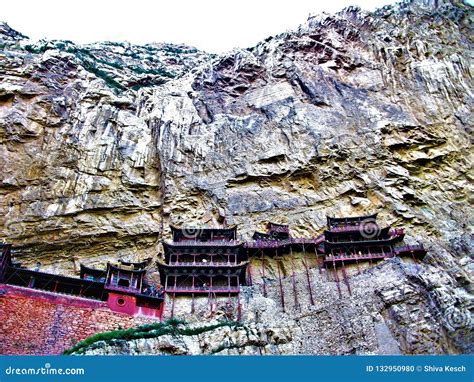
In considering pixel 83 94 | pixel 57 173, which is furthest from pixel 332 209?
pixel 83 94

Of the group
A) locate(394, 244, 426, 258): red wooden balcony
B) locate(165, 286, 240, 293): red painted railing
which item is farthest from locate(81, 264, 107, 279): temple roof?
locate(394, 244, 426, 258): red wooden balcony

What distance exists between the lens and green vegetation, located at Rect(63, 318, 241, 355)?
23219mm

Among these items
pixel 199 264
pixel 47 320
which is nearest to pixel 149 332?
pixel 47 320

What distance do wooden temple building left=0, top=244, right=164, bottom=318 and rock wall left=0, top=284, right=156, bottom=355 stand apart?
1014 mm

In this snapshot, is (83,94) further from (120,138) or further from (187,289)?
(187,289)

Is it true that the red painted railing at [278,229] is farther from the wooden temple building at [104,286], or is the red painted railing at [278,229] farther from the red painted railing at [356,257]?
the wooden temple building at [104,286]

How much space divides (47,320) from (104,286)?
13.9ft

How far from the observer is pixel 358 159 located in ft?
135

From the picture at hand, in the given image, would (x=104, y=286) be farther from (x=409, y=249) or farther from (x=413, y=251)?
(x=413, y=251)

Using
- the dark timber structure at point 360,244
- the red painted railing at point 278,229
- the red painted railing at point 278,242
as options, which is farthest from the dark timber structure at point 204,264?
the dark timber structure at point 360,244

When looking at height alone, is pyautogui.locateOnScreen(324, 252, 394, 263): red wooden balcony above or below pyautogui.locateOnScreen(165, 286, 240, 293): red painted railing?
above

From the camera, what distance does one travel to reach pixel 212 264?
32.0m

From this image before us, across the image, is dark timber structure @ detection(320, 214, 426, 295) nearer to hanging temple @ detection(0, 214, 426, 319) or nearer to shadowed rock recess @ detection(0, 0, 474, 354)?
hanging temple @ detection(0, 214, 426, 319)

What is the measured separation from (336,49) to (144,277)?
117 ft
